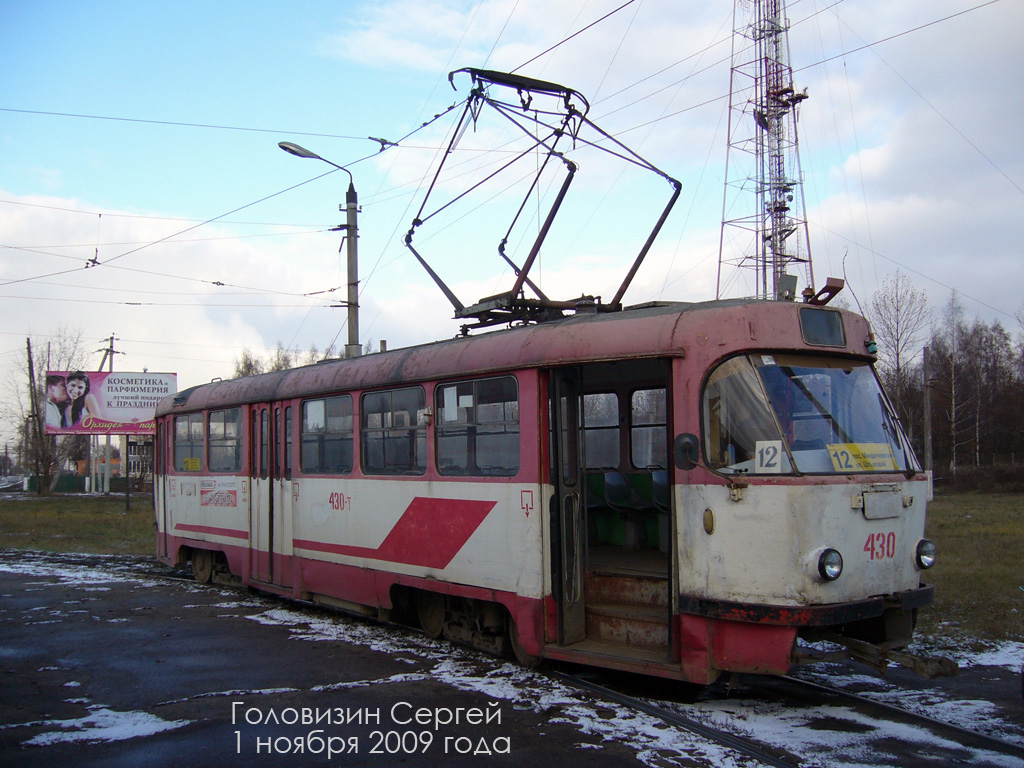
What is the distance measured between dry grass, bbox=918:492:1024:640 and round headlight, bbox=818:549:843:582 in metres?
3.66

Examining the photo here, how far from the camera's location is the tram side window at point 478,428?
7.25m

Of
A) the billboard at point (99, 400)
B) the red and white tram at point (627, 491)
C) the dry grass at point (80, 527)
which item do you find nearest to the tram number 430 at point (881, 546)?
the red and white tram at point (627, 491)

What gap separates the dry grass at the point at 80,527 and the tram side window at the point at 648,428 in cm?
1295

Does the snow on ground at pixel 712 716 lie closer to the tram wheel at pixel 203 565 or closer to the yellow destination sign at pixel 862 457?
the yellow destination sign at pixel 862 457

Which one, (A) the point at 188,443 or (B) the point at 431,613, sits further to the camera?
(A) the point at 188,443

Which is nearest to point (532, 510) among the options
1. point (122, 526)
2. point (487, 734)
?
point (487, 734)

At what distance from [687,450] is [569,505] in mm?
1385

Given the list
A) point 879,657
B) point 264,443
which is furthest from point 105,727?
point 264,443

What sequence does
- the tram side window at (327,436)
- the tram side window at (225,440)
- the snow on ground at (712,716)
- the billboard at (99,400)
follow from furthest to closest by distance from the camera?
the billboard at (99,400), the tram side window at (225,440), the tram side window at (327,436), the snow on ground at (712,716)

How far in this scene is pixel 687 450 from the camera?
6059 mm

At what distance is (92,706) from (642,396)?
17.9 ft

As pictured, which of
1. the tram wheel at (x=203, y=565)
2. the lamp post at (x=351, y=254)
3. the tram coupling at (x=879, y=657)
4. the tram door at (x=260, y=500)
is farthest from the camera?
the lamp post at (x=351, y=254)

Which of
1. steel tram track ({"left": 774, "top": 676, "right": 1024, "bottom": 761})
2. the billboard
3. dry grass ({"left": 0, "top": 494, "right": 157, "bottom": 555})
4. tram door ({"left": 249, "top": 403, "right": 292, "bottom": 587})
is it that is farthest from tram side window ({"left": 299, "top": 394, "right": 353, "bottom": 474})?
the billboard

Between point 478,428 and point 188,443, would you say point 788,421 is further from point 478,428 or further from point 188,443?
point 188,443
